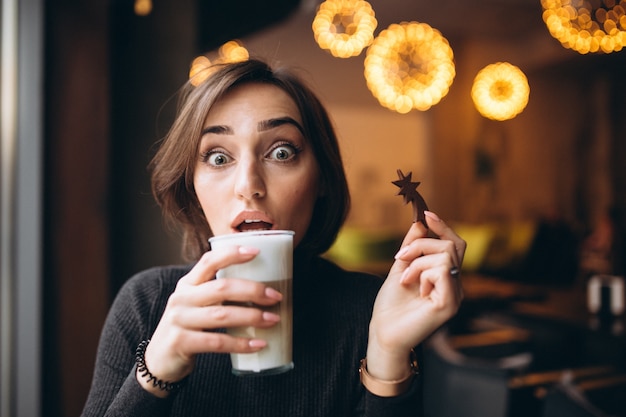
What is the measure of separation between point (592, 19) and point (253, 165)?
381cm

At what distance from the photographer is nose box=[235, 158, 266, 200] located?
3.01ft

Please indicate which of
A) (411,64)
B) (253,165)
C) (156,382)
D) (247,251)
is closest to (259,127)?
(253,165)

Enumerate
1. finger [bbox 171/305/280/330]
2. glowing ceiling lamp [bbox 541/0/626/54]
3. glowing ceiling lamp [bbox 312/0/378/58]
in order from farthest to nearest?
glowing ceiling lamp [bbox 312/0/378/58] → glowing ceiling lamp [bbox 541/0/626/54] → finger [bbox 171/305/280/330]

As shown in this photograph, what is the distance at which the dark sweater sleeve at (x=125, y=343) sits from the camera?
0.85 m

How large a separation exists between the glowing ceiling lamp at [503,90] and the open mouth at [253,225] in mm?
6428

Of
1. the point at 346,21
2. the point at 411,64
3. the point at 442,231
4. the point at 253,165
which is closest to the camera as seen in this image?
the point at 442,231

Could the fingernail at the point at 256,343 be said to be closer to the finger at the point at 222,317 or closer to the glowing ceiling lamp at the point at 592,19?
the finger at the point at 222,317

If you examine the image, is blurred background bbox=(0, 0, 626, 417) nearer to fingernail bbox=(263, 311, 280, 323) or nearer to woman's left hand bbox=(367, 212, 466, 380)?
woman's left hand bbox=(367, 212, 466, 380)

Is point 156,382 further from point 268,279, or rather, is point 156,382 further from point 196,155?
point 196,155

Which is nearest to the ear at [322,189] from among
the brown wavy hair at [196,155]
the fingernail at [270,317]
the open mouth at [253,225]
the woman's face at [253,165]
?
the brown wavy hair at [196,155]

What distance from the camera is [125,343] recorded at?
1.04 metres

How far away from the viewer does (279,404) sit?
3.40 feet

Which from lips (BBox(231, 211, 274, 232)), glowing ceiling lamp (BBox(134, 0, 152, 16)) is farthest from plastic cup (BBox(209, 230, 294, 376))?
glowing ceiling lamp (BBox(134, 0, 152, 16))

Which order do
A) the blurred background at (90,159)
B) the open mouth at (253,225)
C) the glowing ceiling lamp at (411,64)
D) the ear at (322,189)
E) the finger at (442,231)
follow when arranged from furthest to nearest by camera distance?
1. the glowing ceiling lamp at (411,64)
2. the blurred background at (90,159)
3. the ear at (322,189)
4. the open mouth at (253,225)
5. the finger at (442,231)
